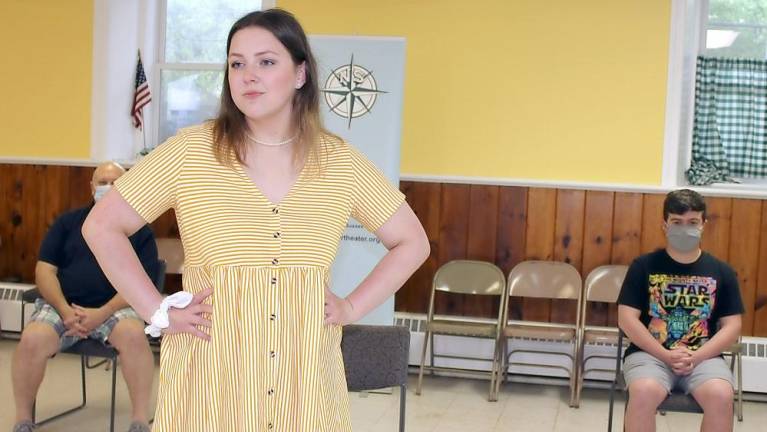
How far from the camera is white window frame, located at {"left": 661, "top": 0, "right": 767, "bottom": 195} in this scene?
5.93 metres

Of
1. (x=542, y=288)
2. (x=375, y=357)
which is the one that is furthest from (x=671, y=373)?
(x=542, y=288)

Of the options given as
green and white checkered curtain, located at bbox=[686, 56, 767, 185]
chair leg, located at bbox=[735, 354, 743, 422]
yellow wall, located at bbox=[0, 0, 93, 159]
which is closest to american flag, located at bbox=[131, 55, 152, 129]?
yellow wall, located at bbox=[0, 0, 93, 159]

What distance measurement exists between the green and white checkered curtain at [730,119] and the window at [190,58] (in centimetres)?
316

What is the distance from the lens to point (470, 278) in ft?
19.6

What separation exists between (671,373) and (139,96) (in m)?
4.40

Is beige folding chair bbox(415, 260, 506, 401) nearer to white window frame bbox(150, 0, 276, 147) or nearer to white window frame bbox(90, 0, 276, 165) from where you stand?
white window frame bbox(90, 0, 276, 165)

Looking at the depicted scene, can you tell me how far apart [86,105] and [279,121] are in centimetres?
541

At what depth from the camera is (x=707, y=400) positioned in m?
3.69

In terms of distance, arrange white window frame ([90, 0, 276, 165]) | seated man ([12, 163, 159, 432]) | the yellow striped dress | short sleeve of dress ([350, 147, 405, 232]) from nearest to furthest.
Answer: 1. the yellow striped dress
2. short sleeve of dress ([350, 147, 405, 232])
3. seated man ([12, 163, 159, 432])
4. white window frame ([90, 0, 276, 165])

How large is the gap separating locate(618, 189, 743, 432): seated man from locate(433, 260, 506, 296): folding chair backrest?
6.40 ft

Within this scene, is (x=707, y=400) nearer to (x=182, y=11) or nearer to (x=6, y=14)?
(x=182, y=11)

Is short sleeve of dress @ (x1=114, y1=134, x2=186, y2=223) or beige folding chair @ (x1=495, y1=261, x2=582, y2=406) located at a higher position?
short sleeve of dress @ (x1=114, y1=134, x2=186, y2=223)

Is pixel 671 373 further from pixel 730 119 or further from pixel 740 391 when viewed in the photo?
pixel 730 119

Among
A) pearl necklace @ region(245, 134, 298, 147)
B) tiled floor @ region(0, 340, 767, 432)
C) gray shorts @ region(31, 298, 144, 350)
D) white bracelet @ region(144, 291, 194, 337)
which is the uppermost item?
pearl necklace @ region(245, 134, 298, 147)
